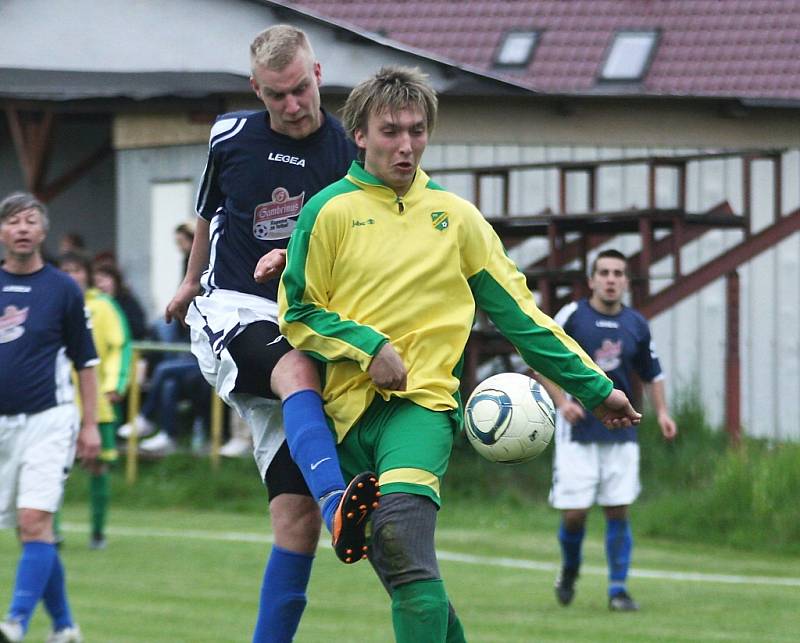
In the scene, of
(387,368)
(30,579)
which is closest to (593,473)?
(30,579)

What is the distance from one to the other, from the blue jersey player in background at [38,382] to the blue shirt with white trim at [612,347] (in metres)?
3.32

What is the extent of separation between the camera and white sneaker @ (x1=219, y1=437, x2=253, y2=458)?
17.7 meters

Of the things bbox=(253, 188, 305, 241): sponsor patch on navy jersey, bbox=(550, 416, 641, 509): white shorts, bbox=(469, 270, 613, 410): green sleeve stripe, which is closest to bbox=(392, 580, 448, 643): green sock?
bbox=(469, 270, 613, 410): green sleeve stripe

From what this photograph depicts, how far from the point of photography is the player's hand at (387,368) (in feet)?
19.1

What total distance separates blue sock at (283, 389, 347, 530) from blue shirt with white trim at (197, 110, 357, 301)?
682 mm

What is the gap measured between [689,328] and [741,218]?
12.4 ft

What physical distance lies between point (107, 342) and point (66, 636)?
5.24 metres

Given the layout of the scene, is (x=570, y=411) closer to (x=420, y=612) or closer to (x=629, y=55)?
(x=420, y=612)

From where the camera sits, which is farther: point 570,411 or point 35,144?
point 35,144

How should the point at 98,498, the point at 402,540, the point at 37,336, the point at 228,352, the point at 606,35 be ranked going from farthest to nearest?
the point at 606,35 → the point at 98,498 → the point at 37,336 → the point at 228,352 → the point at 402,540

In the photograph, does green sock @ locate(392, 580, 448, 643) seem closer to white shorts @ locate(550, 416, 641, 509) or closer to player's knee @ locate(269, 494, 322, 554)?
player's knee @ locate(269, 494, 322, 554)

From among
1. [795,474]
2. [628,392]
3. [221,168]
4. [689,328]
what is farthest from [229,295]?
[689,328]

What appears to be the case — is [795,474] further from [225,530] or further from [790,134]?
[790,134]

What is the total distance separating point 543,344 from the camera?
6191 millimetres
